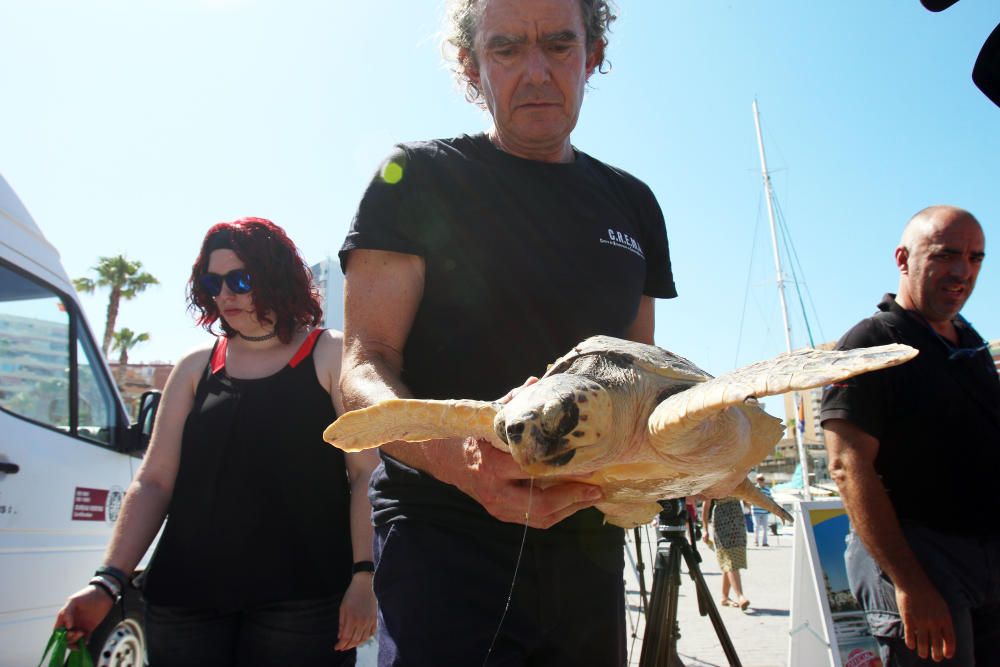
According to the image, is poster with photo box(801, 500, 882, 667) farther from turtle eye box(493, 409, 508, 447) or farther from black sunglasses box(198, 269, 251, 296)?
black sunglasses box(198, 269, 251, 296)

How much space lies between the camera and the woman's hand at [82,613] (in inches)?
82.7

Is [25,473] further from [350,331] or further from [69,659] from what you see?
[350,331]

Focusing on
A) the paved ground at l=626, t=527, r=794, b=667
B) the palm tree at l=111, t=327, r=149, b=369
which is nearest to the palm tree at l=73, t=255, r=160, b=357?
the palm tree at l=111, t=327, r=149, b=369

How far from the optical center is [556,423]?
1367 mm

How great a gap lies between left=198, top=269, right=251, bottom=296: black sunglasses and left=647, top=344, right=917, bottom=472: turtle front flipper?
1697 mm

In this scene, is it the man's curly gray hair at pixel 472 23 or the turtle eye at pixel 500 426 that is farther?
the man's curly gray hair at pixel 472 23

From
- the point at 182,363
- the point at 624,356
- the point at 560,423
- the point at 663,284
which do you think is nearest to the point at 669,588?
the point at 663,284

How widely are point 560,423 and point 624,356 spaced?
415 millimetres

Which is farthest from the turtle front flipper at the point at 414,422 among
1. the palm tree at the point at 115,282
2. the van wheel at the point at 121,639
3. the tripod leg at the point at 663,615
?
the palm tree at the point at 115,282

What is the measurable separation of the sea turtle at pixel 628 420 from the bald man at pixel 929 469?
106cm

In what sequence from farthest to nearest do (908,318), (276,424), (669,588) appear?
(669,588) < (908,318) < (276,424)

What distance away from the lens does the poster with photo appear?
369 cm

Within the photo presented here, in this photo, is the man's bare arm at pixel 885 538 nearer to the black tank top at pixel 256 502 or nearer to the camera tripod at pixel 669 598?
the camera tripod at pixel 669 598

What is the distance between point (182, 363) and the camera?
259 centimetres
